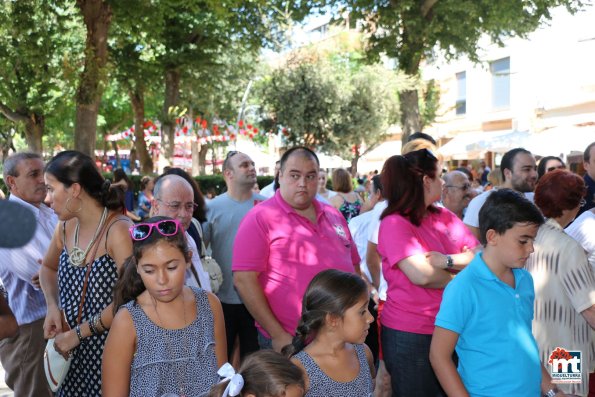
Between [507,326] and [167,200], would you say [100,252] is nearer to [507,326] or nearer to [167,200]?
[167,200]

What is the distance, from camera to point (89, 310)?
3754 millimetres

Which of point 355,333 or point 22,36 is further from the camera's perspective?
point 22,36

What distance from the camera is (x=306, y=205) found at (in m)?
4.37

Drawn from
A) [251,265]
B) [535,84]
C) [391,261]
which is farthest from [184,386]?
[535,84]

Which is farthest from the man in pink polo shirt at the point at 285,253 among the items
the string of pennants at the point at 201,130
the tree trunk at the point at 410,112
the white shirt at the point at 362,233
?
→ the string of pennants at the point at 201,130

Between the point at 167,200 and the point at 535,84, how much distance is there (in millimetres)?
30827

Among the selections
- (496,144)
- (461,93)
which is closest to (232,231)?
(496,144)

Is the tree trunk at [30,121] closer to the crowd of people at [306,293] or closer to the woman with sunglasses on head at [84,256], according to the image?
the crowd of people at [306,293]

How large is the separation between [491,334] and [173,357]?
4.67ft

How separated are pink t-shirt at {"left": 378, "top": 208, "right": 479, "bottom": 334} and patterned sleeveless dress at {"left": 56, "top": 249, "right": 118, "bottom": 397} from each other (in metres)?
1.48

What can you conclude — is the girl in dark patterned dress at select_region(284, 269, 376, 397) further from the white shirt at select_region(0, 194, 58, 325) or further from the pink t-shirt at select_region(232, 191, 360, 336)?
the white shirt at select_region(0, 194, 58, 325)

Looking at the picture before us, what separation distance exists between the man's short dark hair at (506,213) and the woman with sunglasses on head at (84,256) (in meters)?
1.80

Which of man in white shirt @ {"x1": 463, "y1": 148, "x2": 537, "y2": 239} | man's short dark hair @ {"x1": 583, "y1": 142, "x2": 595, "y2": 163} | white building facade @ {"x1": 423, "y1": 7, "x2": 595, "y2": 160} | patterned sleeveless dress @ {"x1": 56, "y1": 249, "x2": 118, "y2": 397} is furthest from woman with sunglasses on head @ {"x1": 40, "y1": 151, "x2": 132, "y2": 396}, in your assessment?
white building facade @ {"x1": 423, "y1": 7, "x2": 595, "y2": 160}

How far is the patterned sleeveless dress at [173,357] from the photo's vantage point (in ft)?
10.2
